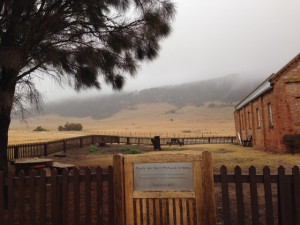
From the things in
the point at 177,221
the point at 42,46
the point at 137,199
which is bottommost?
the point at 177,221

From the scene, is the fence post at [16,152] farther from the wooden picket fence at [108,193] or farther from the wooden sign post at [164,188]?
the wooden sign post at [164,188]

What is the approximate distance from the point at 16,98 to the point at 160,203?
3.96m

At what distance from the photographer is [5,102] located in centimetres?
650

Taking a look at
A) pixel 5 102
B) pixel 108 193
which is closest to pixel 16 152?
pixel 5 102

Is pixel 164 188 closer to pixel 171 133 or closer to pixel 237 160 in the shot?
pixel 237 160

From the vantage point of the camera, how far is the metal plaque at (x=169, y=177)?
15.0ft

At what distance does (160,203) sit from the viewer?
4.68 metres

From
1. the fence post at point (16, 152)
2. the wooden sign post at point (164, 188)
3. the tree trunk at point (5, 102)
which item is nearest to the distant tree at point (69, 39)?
the tree trunk at point (5, 102)

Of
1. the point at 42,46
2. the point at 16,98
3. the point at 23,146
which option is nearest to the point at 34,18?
the point at 42,46

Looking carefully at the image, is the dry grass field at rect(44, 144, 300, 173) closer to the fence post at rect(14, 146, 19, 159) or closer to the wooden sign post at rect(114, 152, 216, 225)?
the fence post at rect(14, 146, 19, 159)

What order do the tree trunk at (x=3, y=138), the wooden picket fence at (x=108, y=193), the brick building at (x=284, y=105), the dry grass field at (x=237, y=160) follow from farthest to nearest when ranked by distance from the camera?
1. the brick building at (x=284, y=105)
2. the dry grass field at (x=237, y=160)
3. the tree trunk at (x=3, y=138)
4. the wooden picket fence at (x=108, y=193)

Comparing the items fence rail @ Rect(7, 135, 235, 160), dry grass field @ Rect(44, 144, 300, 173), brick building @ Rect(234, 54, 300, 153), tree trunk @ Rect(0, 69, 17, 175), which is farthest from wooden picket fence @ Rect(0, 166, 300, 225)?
fence rail @ Rect(7, 135, 235, 160)

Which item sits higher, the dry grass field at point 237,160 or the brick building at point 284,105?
the brick building at point 284,105

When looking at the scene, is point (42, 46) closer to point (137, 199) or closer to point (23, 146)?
point (137, 199)
